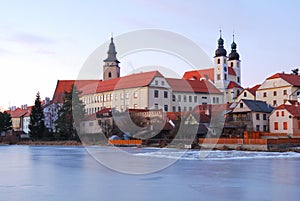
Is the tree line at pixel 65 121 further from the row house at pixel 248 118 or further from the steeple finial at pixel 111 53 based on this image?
the steeple finial at pixel 111 53

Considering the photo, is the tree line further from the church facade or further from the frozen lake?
the frozen lake

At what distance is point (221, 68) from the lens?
90438mm

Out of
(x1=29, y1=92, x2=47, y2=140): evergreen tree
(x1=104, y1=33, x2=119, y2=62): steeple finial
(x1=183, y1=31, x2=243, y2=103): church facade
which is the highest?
(x1=104, y1=33, x2=119, y2=62): steeple finial

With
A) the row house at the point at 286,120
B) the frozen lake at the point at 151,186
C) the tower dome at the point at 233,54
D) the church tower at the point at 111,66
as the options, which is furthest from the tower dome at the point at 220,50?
the frozen lake at the point at 151,186

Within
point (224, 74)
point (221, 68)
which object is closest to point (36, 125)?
point (221, 68)

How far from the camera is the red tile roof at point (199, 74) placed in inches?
3738

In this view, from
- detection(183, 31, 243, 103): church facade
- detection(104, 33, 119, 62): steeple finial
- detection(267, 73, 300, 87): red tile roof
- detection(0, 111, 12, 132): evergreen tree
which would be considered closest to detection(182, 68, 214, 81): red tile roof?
detection(183, 31, 243, 103): church facade

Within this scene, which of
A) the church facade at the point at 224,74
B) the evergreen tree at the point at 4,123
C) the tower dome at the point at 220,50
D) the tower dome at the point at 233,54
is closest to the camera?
the evergreen tree at the point at 4,123

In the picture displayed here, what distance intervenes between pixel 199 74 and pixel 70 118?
45.6m

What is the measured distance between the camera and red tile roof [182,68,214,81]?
9494cm

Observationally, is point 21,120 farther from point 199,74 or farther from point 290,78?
point 290,78

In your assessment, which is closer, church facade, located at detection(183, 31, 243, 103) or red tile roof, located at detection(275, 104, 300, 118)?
red tile roof, located at detection(275, 104, 300, 118)

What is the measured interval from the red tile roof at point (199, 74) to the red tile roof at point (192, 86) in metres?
7.05

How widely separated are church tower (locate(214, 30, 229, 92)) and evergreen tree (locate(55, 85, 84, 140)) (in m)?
39.0
